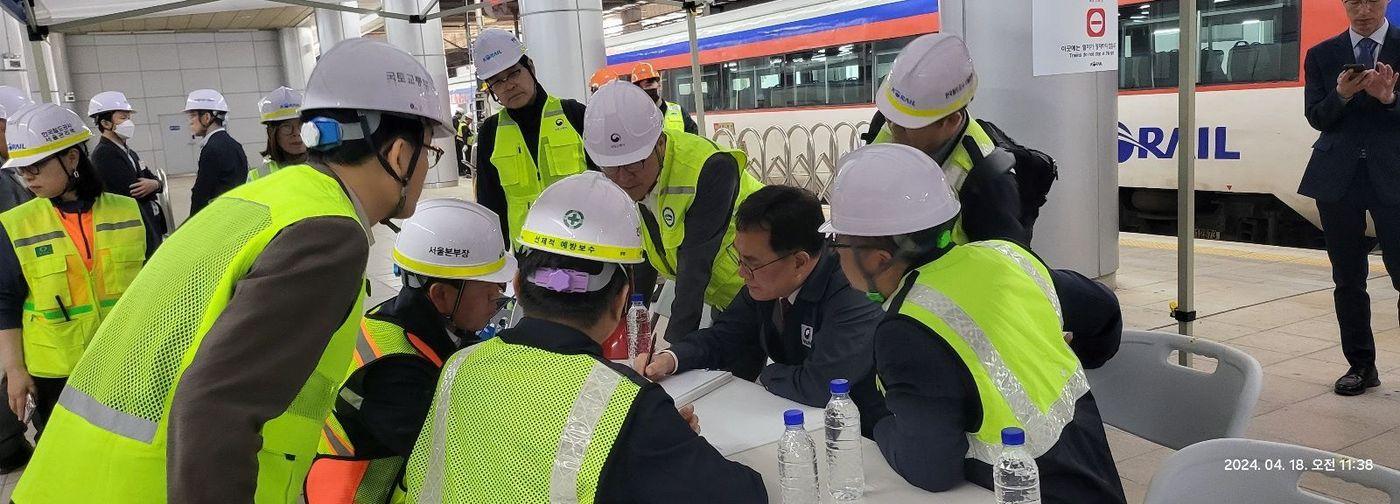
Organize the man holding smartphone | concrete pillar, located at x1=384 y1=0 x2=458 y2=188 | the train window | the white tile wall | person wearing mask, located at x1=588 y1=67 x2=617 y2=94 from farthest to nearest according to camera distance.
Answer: the white tile wall < concrete pillar, located at x1=384 y1=0 x2=458 y2=188 < person wearing mask, located at x1=588 y1=67 x2=617 y2=94 < the train window < the man holding smartphone

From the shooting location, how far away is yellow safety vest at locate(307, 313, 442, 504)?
6.45 feet

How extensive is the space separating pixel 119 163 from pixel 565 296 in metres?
5.01

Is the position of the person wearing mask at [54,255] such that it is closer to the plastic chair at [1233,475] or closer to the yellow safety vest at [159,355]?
the yellow safety vest at [159,355]

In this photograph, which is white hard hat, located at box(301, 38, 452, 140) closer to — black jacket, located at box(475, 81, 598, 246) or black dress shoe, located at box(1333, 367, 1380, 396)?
black jacket, located at box(475, 81, 598, 246)

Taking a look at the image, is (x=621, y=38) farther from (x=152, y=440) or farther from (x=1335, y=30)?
(x=152, y=440)

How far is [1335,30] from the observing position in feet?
21.9

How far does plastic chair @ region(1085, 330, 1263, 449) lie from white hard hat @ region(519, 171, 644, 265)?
1378 millimetres

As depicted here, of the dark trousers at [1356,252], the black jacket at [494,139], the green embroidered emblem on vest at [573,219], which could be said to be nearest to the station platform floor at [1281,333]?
the dark trousers at [1356,252]

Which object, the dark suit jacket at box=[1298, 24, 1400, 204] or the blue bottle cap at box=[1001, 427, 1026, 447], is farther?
the dark suit jacket at box=[1298, 24, 1400, 204]

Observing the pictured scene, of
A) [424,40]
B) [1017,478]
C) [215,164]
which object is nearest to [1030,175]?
[1017,478]

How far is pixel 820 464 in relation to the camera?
1974 millimetres

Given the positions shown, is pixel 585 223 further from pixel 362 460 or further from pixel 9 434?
pixel 9 434

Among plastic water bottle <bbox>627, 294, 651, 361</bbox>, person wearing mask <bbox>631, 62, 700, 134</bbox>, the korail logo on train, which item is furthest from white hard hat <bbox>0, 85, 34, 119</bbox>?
the korail logo on train

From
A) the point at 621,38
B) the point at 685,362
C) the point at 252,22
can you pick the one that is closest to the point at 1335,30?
the point at 685,362
